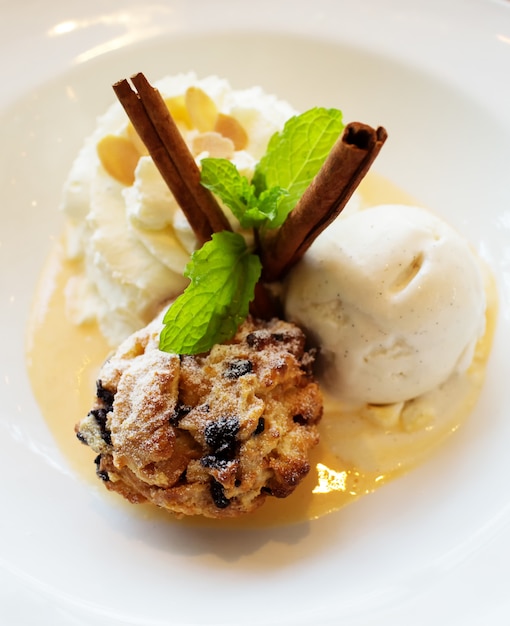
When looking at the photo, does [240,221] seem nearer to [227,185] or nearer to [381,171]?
[227,185]

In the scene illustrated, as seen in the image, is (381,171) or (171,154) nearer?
(171,154)

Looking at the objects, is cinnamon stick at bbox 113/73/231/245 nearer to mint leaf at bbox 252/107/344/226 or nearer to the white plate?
mint leaf at bbox 252/107/344/226

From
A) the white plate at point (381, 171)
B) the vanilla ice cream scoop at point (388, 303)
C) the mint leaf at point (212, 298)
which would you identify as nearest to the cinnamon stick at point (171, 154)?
the mint leaf at point (212, 298)

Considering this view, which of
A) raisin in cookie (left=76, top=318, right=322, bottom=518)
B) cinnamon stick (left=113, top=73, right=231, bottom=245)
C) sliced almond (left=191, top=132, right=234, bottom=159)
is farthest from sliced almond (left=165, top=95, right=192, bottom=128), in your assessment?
raisin in cookie (left=76, top=318, right=322, bottom=518)

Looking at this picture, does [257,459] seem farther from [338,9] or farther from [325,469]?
[338,9]

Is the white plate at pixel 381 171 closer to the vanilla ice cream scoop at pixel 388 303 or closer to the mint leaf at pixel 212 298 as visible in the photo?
the vanilla ice cream scoop at pixel 388 303

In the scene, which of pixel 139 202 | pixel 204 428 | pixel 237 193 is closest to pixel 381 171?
pixel 237 193
